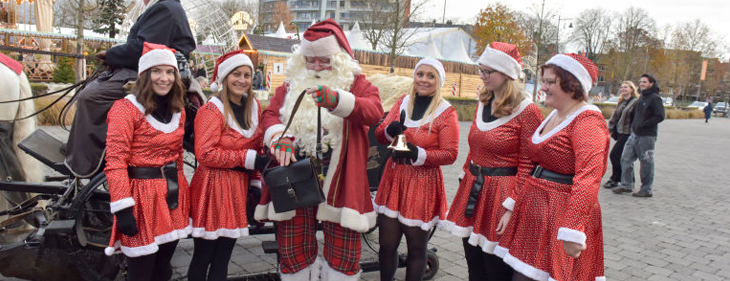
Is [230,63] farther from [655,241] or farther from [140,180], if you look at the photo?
[655,241]

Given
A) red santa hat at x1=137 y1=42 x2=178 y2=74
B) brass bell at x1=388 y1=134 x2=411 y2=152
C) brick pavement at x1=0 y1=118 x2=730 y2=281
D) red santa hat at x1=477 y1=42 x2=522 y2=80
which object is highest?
red santa hat at x1=477 y1=42 x2=522 y2=80

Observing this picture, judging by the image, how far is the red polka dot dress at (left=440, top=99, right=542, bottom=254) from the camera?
2.99 m

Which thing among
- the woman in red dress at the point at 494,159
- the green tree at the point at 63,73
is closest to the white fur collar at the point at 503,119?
the woman in red dress at the point at 494,159

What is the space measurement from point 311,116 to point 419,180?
2.94ft

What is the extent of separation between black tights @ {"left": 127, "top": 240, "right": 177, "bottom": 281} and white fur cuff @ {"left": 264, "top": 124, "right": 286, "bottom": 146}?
893 millimetres

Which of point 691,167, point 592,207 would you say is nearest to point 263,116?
point 592,207

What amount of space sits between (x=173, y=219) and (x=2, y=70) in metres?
2.83

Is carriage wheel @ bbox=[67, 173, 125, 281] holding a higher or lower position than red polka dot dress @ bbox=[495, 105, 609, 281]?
lower

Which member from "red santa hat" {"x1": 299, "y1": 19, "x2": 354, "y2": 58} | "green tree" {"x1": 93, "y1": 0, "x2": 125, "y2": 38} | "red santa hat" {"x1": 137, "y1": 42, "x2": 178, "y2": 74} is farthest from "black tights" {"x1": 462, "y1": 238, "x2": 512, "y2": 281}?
"green tree" {"x1": 93, "y1": 0, "x2": 125, "y2": 38}

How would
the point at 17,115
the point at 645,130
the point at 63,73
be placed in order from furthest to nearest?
the point at 63,73 < the point at 645,130 < the point at 17,115

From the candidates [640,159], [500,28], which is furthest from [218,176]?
[500,28]

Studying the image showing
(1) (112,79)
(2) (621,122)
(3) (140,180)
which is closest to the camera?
(3) (140,180)

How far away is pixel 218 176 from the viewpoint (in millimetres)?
3078

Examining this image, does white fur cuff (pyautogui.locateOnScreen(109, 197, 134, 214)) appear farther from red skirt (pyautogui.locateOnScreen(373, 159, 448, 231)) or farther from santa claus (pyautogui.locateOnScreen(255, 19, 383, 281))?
red skirt (pyautogui.locateOnScreen(373, 159, 448, 231))
